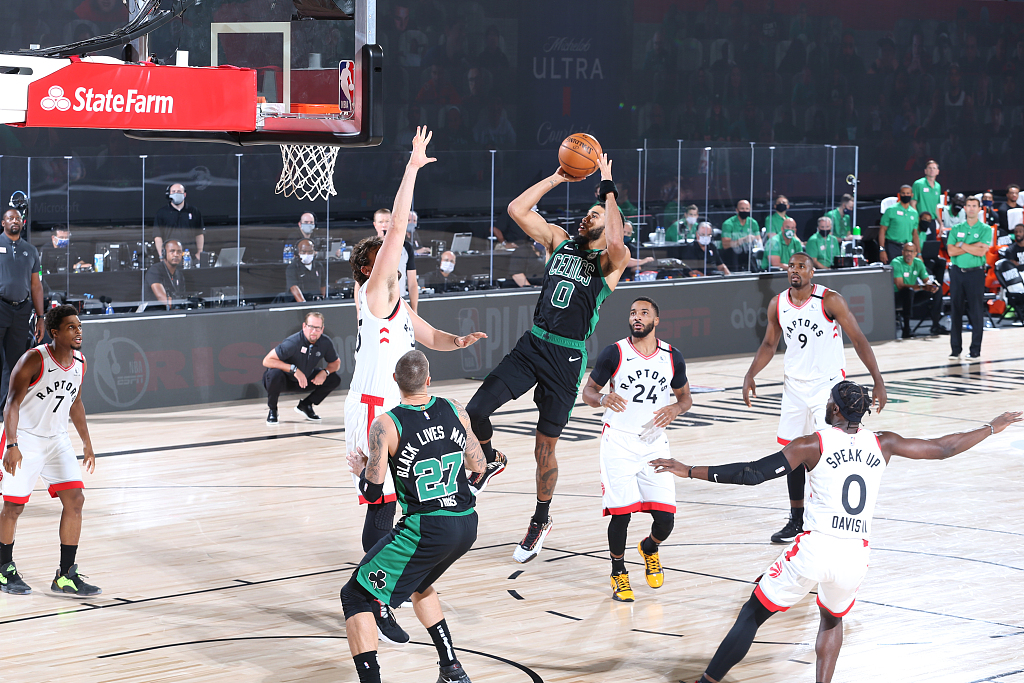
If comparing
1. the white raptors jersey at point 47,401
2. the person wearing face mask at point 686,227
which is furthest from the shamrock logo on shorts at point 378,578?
the person wearing face mask at point 686,227

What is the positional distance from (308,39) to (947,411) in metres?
8.66

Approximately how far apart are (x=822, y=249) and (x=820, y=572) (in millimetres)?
14601

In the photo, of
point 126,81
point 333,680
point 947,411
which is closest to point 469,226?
point 947,411

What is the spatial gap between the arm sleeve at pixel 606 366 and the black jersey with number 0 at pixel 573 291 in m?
0.41

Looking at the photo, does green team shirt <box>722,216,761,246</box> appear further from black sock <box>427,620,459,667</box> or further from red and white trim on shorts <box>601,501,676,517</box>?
black sock <box>427,620,459,667</box>

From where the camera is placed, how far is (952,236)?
1747 centimetres

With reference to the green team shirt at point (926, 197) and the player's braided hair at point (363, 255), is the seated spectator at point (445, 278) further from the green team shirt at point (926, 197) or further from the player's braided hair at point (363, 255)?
the green team shirt at point (926, 197)

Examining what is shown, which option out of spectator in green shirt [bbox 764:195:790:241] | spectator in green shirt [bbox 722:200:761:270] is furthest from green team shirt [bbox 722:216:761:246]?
spectator in green shirt [bbox 764:195:790:241]

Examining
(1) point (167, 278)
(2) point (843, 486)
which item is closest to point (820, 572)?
(2) point (843, 486)

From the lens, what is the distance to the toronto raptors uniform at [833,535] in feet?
19.4

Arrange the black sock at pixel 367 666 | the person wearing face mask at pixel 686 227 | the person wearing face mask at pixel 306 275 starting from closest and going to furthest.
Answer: the black sock at pixel 367 666 → the person wearing face mask at pixel 306 275 → the person wearing face mask at pixel 686 227

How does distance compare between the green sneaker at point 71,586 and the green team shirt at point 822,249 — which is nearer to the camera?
the green sneaker at point 71,586

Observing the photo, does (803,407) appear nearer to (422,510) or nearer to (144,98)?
(422,510)

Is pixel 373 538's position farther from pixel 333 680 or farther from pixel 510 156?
pixel 510 156
